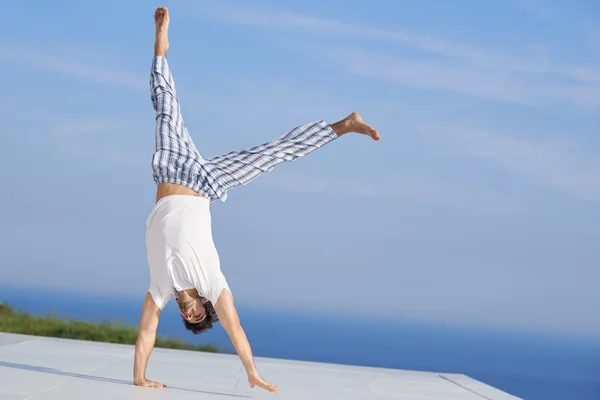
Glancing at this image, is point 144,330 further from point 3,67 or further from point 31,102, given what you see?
point 3,67

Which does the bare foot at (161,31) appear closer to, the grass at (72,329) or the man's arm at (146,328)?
the man's arm at (146,328)

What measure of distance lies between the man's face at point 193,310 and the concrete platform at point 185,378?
458 mm

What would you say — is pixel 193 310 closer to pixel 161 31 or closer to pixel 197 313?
pixel 197 313

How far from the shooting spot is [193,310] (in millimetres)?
4781

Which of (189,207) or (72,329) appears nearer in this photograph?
(189,207)

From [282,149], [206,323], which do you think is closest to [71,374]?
[206,323]

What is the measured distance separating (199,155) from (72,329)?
5993mm

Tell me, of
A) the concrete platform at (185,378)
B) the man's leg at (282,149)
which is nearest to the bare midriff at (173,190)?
the man's leg at (282,149)

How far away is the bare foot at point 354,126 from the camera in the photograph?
5.09m

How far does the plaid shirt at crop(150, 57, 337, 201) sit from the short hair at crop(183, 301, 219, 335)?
713 mm

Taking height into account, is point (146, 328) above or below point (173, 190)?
below

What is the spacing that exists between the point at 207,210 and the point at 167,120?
69 cm

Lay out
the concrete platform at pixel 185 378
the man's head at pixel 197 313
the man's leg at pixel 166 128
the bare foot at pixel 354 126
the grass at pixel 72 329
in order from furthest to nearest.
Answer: the grass at pixel 72 329
the bare foot at pixel 354 126
the man's leg at pixel 166 128
the man's head at pixel 197 313
the concrete platform at pixel 185 378

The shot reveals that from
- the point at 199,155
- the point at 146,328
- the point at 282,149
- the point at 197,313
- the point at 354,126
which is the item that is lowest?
the point at 146,328
